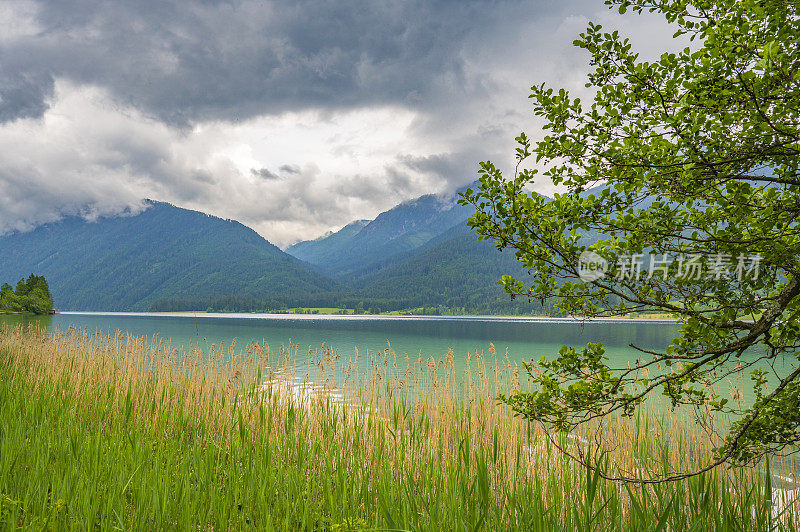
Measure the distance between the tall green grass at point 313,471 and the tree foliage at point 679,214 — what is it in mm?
1478

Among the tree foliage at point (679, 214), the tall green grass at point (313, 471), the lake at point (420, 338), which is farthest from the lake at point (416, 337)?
the tree foliage at point (679, 214)

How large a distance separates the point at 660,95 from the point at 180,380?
10182 millimetres

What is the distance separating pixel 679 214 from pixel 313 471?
455 cm

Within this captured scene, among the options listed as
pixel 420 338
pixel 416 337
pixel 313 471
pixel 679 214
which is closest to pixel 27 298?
pixel 416 337

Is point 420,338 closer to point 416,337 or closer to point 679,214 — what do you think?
Answer: point 416,337

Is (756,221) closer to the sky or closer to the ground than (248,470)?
closer to the sky

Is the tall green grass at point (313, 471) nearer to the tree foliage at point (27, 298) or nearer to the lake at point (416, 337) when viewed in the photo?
the lake at point (416, 337)

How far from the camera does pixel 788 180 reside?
2537 millimetres

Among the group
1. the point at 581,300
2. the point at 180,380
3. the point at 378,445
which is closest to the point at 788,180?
the point at 581,300

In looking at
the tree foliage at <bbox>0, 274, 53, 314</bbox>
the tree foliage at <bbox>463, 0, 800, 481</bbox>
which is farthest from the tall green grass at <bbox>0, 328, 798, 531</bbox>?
the tree foliage at <bbox>0, 274, 53, 314</bbox>

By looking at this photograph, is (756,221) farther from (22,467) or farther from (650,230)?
(22,467)

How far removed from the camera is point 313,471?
197 inches

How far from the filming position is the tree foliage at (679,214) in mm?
2482

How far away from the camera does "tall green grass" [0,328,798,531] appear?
3.93 meters
